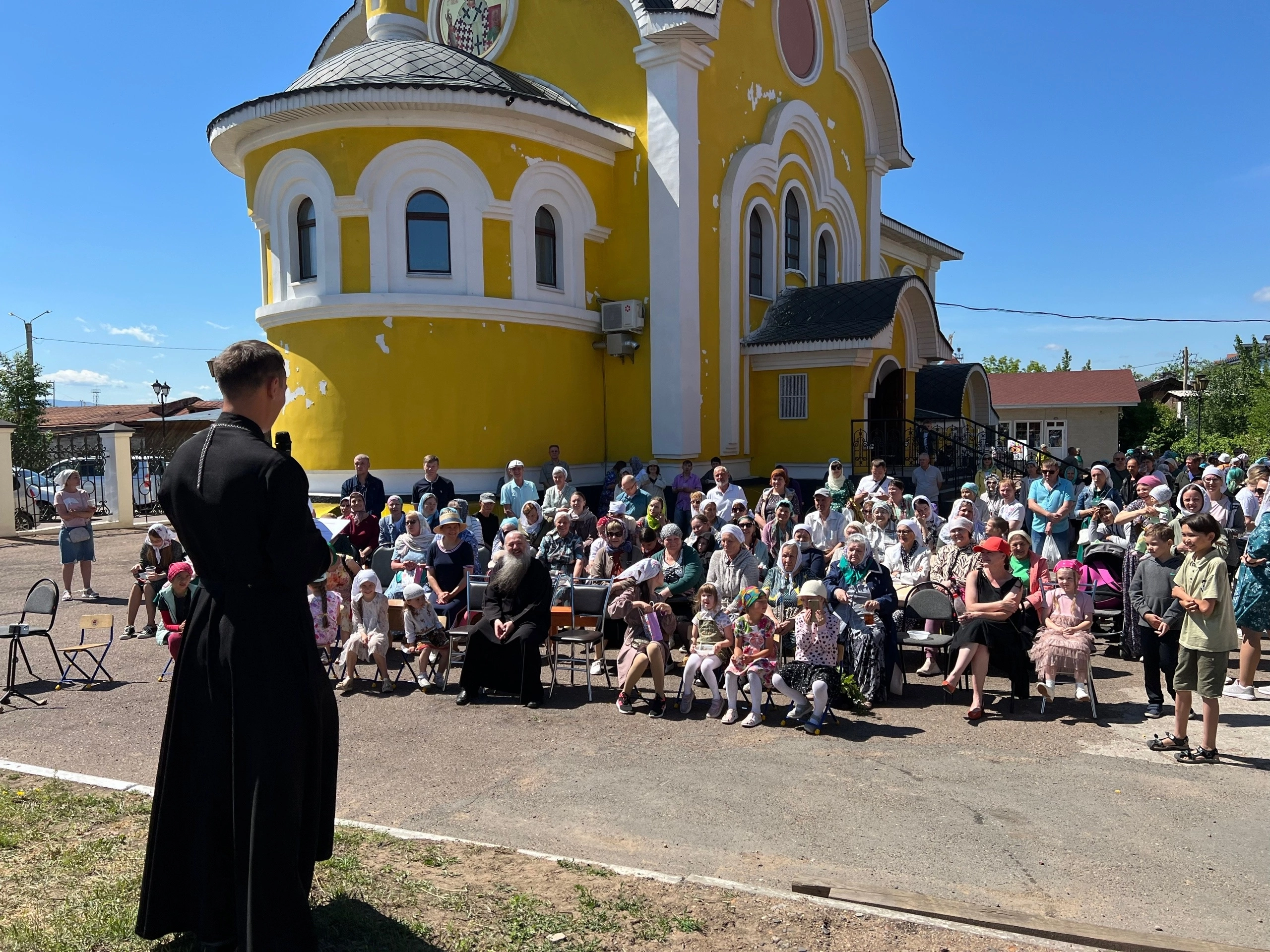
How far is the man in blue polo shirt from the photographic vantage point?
33.6 feet

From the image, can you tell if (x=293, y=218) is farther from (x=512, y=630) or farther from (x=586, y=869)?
(x=586, y=869)

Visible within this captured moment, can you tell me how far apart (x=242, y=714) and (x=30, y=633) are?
6.45 meters

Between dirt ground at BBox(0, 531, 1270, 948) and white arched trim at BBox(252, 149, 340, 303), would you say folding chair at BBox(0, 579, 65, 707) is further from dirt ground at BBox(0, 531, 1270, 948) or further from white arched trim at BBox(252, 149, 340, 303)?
white arched trim at BBox(252, 149, 340, 303)

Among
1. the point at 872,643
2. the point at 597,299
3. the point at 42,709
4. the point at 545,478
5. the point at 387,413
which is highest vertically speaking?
the point at 597,299

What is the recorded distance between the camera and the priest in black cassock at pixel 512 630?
7855mm

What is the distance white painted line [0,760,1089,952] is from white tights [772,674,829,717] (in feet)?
8.95

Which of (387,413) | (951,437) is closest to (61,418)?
(387,413)

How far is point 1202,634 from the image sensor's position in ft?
19.9

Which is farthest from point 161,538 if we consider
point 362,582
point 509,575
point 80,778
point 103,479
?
point 103,479

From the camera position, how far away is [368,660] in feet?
28.4

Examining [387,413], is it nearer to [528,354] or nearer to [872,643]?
[528,354]

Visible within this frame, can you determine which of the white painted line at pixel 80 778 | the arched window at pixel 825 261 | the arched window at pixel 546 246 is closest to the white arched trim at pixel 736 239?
the arched window at pixel 825 261

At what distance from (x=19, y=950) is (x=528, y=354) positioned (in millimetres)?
12274

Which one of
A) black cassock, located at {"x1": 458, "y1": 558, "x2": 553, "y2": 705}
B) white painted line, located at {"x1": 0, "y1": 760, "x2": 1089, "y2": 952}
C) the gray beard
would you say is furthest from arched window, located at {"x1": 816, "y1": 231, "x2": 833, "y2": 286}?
white painted line, located at {"x1": 0, "y1": 760, "x2": 1089, "y2": 952}
